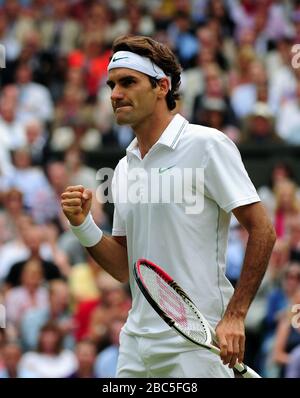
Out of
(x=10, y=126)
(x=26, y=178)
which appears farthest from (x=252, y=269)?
(x=10, y=126)

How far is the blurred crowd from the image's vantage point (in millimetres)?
10156

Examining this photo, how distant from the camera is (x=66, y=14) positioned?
16031mm

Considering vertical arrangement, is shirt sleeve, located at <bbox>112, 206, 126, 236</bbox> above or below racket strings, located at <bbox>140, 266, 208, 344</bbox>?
above

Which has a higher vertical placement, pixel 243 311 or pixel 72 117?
pixel 72 117

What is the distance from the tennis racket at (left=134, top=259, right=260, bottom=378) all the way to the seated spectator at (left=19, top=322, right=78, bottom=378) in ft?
15.9

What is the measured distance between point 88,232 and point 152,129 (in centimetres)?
58

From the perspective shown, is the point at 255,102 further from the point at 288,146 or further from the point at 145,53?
the point at 145,53

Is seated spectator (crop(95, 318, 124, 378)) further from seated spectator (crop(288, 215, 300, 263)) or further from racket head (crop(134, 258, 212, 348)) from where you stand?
racket head (crop(134, 258, 212, 348))

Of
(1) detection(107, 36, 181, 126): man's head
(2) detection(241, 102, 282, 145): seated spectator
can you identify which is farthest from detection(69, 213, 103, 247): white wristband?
(2) detection(241, 102, 282, 145): seated spectator

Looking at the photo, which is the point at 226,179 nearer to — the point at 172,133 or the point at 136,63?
the point at 172,133

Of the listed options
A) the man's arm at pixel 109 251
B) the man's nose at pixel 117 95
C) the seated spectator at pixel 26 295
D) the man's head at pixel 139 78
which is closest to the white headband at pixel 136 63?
the man's head at pixel 139 78
